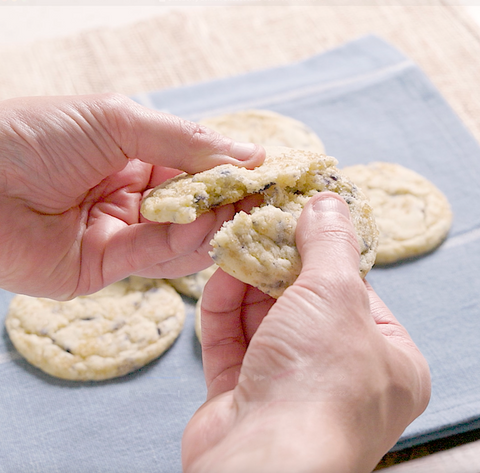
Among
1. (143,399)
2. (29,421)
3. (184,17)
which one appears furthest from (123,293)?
(184,17)

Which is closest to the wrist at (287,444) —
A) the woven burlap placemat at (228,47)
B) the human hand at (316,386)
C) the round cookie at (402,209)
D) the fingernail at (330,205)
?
the human hand at (316,386)

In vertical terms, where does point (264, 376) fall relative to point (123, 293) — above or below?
above

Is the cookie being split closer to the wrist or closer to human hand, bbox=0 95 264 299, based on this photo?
human hand, bbox=0 95 264 299

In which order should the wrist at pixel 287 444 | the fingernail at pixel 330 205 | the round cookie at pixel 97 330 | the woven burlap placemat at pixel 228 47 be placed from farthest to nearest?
the woven burlap placemat at pixel 228 47, the round cookie at pixel 97 330, the fingernail at pixel 330 205, the wrist at pixel 287 444

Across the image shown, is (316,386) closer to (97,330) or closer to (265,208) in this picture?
(265,208)

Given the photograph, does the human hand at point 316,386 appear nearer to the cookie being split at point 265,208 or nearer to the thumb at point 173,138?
the cookie being split at point 265,208

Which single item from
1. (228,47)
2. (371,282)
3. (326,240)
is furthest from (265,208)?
(228,47)

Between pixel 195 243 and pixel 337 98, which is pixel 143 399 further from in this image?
pixel 337 98

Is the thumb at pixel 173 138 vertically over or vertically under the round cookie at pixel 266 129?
over
